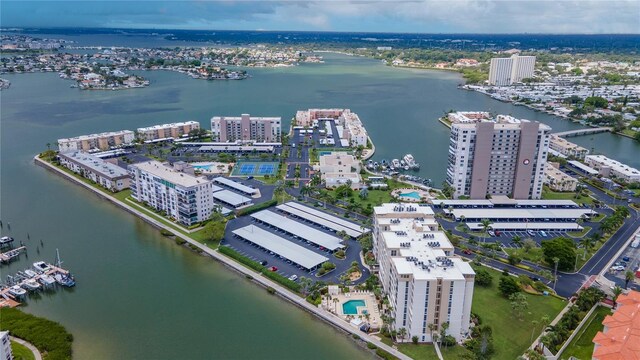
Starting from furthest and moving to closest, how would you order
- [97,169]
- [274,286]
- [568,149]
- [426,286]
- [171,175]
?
→ [568,149]
[97,169]
[171,175]
[274,286]
[426,286]

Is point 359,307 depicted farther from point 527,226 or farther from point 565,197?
point 565,197

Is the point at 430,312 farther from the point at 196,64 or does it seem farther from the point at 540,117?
the point at 196,64

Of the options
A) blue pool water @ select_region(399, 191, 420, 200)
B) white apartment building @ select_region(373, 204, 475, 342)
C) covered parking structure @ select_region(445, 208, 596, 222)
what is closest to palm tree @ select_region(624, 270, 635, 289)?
covered parking structure @ select_region(445, 208, 596, 222)

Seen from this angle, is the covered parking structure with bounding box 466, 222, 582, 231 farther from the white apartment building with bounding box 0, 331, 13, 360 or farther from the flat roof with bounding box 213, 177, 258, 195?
the white apartment building with bounding box 0, 331, 13, 360

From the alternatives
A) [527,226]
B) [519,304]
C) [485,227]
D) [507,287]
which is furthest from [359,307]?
[527,226]

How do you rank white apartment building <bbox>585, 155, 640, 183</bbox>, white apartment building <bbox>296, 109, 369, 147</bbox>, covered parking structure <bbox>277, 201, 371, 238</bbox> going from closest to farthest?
covered parking structure <bbox>277, 201, 371, 238</bbox> → white apartment building <bbox>585, 155, 640, 183</bbox> → white apartment building <bbox>296, 109, 369, 147</bbox>

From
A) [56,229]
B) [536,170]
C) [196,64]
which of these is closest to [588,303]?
[536,170]
